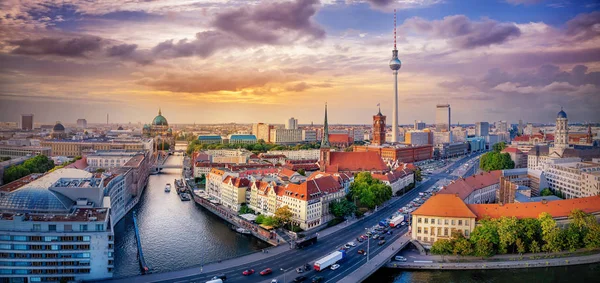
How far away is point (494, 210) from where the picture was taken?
2806 cm

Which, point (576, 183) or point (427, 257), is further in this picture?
point (576, 183)

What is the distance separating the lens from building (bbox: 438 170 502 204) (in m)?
35.2

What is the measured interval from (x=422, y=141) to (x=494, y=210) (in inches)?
3491

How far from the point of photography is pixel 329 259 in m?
23.5

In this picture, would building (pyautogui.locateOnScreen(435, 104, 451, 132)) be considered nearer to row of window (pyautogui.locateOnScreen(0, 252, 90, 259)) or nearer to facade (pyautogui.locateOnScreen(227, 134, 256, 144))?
facade (pyautogui.locateOnScreen(227, 134, 256, 144))

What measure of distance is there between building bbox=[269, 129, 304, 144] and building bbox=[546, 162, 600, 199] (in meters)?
81.4

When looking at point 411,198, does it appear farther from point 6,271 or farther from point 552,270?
point 6,271

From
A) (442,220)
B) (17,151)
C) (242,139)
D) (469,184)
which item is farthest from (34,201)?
(242,139)

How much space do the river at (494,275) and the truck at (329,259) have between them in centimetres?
212

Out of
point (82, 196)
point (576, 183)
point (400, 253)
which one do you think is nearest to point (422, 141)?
point (576, 183)

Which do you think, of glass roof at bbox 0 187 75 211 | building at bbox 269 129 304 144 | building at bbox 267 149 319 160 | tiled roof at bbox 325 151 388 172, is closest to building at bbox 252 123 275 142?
building at bbox 269 129 304 144

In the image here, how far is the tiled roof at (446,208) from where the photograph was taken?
27.2 m

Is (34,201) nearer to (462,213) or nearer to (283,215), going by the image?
(283,215)

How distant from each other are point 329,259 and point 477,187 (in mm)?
22281
